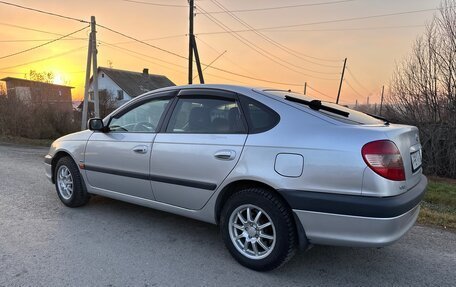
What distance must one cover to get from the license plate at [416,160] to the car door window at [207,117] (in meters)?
1.48

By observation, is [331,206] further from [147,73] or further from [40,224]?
[147,73]

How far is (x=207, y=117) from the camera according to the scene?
144 inches

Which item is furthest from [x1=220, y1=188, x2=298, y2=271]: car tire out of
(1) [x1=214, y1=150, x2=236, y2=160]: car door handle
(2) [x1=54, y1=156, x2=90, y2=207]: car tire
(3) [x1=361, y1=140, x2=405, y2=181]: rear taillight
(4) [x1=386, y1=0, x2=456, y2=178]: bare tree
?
(4) [x1=386, y1=0, x2=456, y2=178]: bare tree

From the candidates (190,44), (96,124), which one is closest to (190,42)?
(190,44)

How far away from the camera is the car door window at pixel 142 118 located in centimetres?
409

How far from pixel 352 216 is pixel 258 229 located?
84cm

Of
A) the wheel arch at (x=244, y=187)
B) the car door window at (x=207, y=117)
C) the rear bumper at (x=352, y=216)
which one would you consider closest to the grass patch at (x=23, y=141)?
the car door window at (x=207, y=117)

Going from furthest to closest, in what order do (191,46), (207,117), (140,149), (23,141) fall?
(191,46), (23,141), (140,149), (207,117)

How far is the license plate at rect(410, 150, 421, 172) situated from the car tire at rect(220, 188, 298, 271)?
114 cm

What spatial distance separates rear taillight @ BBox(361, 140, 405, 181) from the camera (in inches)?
106

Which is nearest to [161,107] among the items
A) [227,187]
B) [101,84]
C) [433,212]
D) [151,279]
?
[227,187]

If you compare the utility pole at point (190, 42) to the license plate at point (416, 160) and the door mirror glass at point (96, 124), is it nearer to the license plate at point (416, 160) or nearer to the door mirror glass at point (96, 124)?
the door mirror glass at point (96, 124)

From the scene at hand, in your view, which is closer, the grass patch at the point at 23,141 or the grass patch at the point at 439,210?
the grass patch at the point at 439,210

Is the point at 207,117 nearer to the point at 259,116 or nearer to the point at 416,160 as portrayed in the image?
the point at 259,116
